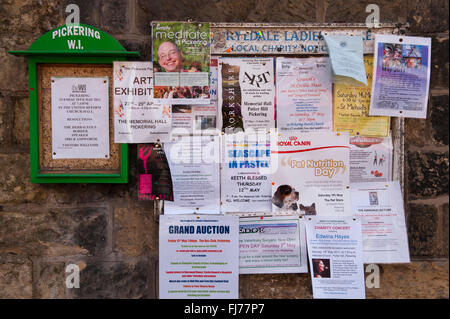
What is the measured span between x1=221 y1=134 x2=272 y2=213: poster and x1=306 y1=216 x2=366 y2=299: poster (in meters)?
0.33

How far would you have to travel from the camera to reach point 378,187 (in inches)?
73.7

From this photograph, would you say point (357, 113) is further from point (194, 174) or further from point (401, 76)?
point (194, 174)

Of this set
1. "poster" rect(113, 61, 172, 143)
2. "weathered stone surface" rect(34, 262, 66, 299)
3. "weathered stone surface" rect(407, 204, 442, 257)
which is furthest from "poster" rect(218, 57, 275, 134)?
"weathered stone surface" rect(34, 262, 66, 299)

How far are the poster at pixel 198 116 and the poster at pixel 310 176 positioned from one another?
1.26 ft

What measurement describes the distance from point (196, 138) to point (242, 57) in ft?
1.65

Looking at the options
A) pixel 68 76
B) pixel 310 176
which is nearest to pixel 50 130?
pixel 68 76

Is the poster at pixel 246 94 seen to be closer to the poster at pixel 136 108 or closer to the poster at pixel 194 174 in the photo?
the poster at pixel 194 174

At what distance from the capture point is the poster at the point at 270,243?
6.15 feet

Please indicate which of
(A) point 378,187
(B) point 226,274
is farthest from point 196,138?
(A) point 378,187

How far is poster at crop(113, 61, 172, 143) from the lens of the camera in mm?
1823

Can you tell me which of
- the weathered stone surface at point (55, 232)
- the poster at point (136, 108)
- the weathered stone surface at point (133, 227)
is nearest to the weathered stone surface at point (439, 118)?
the poster at point (136, 108)

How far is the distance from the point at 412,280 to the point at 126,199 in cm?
164

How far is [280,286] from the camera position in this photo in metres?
1.90

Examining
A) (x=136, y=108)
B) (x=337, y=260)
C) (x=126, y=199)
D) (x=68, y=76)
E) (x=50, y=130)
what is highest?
(x=68, y=76)
